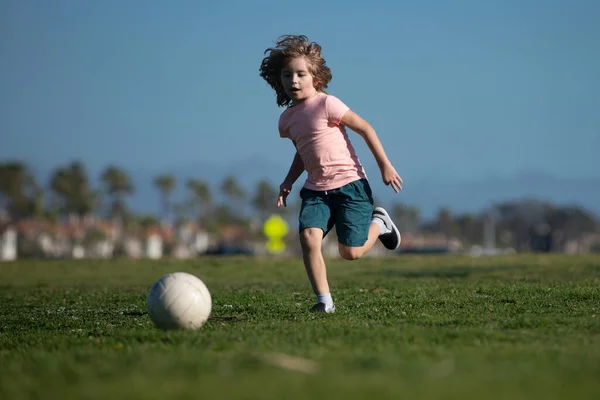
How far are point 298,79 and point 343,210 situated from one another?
1490 millimetres

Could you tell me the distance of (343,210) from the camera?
390 inches

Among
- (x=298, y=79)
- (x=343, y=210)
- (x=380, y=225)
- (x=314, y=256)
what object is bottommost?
(x=314, y=256)

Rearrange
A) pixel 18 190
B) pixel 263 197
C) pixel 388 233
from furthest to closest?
pixel 263 197 < pixel 18 190 < pixel 388 233

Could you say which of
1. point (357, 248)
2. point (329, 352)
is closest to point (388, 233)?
point (357, 248)

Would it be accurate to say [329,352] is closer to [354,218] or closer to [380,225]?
[354,218]

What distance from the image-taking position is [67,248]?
5256 inches

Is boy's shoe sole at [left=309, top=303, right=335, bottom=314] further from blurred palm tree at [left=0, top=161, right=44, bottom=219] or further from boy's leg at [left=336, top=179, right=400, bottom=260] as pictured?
blurred palm tree at [left=0, top=161, right=44, bottom=219]

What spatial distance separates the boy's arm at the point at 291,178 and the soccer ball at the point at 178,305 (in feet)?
7.72

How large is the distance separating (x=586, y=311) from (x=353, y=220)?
2.58m

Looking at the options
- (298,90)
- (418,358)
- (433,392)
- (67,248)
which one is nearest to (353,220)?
(298,90)

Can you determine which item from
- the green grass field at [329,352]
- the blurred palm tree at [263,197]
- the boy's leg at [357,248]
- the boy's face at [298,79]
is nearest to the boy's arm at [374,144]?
the boy's face at [298,79]

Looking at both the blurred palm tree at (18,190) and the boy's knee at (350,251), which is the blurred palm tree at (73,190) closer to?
the blurred palm tree at (18,190)

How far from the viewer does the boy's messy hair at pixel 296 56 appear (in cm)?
1003

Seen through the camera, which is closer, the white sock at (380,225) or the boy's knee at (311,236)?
the boy's knee at (311,236)
